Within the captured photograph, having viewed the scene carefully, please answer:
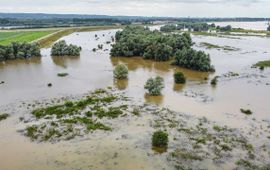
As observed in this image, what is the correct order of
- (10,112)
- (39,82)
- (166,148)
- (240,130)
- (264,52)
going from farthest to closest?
(264,52), (39,82), (10,112), (240,130), (166,148)

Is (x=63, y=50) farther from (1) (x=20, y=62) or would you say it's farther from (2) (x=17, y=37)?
(2) (x=17, y=37)

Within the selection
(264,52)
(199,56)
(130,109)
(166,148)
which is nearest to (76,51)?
(199,56)

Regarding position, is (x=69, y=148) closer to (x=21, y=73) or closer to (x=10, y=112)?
(x=10, y=112)

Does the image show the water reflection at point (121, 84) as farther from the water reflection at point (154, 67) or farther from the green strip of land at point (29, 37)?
the green strip of land at point (29, 37)

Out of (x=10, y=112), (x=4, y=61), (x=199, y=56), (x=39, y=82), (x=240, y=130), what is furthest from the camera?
(x=4, y=61)

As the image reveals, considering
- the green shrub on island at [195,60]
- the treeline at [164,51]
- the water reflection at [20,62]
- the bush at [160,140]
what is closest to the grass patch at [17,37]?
the water reflection at [20,62]
